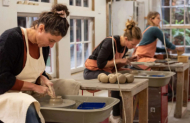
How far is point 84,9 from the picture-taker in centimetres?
480

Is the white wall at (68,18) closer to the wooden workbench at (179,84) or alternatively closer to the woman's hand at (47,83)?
the woman's hand at (47,83)

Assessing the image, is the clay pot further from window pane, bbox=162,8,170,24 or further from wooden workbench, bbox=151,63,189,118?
window pane, bbox=162,8,170,24

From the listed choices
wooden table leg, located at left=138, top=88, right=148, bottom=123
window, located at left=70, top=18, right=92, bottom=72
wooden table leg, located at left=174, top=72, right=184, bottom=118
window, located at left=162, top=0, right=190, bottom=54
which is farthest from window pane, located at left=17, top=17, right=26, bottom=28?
window, located at left=162, top=0, right=190, bottom=54

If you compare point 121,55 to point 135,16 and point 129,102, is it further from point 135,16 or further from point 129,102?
point 135,16

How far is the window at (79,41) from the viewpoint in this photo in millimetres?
4672

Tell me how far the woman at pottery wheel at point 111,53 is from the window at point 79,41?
1516mm

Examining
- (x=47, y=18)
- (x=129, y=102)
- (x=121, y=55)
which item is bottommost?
(x=129, y=102)

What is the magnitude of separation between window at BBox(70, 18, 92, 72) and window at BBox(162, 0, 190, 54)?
181cm

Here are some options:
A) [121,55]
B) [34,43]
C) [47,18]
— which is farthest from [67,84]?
[121,55]

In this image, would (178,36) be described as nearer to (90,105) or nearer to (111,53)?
(111,53)

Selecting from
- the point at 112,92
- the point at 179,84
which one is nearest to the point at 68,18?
the point at 112,92

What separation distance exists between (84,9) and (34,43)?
2.85 meters

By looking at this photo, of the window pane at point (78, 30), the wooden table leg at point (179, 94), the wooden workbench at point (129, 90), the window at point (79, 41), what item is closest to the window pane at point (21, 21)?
the window at point (79, 41)

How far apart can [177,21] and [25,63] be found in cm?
455
